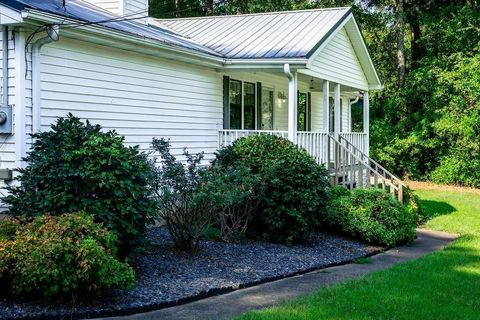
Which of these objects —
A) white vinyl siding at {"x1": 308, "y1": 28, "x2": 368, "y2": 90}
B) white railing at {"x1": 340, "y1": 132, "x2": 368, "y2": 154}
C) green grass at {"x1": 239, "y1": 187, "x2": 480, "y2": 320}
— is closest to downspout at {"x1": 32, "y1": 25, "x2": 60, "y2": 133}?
green grass at {"x1": 239, "y1": 187, "x2": 480, "y2": 320}

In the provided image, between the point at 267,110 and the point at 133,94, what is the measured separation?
261 inches

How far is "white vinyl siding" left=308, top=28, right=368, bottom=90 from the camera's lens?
48.1ft

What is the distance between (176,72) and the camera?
40.2 feet

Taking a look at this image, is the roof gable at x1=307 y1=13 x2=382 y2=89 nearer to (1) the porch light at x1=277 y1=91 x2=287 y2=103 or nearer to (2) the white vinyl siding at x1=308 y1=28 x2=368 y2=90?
(2) the white vinyl siding at x1=308 y1=28 x2=368 y2=90

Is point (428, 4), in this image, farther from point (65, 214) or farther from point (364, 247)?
point (65, 214)

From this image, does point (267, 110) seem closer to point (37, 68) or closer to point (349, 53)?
point (349, 53)

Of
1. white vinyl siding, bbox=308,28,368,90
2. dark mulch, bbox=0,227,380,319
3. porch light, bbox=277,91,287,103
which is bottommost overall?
dark mulch, bbox=0,227,380,319

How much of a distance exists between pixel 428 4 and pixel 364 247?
20.4 m

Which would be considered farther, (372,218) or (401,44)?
(401,44)

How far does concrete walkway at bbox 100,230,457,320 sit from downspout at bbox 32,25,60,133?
378cm

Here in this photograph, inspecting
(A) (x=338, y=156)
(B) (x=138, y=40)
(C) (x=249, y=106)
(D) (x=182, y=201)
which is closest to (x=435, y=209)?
(A) (x=338, y=156)

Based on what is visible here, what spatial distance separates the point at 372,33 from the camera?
30.0 metres

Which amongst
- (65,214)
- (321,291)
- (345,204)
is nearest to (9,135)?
(65,214)

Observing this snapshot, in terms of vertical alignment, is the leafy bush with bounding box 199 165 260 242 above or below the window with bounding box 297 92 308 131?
below
